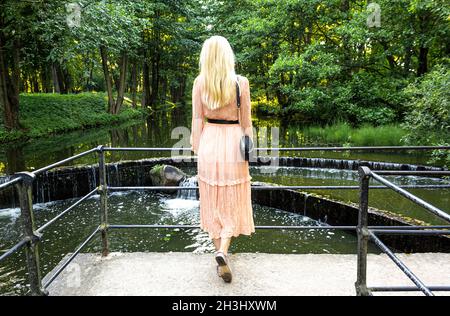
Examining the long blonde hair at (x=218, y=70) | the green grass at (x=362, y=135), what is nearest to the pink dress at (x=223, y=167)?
the long blonde hair at (x=218, y=70)

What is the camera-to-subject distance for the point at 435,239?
579 centimetres

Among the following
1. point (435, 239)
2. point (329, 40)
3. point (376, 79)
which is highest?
point (329, 40)

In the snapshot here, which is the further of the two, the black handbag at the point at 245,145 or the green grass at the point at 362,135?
the green grass at the point at 362,135

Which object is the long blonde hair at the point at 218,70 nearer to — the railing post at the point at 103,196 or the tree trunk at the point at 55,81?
the railing post at the point at 103,196

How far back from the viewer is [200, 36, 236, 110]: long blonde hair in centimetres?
294

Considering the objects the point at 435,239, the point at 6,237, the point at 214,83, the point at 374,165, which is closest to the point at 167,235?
the point at 6,237

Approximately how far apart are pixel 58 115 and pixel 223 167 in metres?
21.6

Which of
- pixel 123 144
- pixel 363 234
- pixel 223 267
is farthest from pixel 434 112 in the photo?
pixel 123 144

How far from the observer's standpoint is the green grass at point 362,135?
523 inches

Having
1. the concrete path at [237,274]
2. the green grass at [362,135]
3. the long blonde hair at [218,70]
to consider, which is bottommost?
the concrete path at [237,274]

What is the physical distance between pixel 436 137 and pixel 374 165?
2346 millimetres

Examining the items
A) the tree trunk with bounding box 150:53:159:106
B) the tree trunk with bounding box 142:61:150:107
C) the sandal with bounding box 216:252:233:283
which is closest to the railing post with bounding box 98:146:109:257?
the sandal with bounding box 216:252:233:283

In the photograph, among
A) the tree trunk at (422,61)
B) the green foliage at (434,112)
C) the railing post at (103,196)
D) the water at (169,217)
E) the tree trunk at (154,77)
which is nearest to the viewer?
the railing post at (103,196)

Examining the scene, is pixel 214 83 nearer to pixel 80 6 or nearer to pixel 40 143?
pixel 80 6
